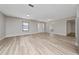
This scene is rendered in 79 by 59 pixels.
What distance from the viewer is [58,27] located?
9711 millimetres

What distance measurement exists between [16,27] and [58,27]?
15.3 ft

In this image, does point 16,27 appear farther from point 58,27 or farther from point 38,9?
point 58,27

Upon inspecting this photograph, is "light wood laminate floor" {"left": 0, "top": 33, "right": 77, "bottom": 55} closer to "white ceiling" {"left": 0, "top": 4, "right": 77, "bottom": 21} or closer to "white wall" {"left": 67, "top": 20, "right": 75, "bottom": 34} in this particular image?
"white ceiling" {"left": 0, "top": 4, "right": 77, "bottom": 21}

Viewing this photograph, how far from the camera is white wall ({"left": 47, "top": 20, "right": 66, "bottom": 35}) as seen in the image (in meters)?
9.07

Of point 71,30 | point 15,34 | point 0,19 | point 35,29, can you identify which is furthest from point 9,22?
point 71,30

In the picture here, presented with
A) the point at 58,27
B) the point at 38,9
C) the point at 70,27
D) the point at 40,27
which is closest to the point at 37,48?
the point at 38,9

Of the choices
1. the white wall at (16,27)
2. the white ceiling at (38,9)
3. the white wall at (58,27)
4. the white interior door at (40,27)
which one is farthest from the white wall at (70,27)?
the white wall at (16,27)

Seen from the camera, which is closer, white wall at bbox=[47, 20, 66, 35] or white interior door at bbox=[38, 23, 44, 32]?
white interior door at bbox=[38, 23, 44, 32]

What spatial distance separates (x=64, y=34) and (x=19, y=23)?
192 inches

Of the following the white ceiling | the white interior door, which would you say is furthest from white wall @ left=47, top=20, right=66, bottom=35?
the white ceiling

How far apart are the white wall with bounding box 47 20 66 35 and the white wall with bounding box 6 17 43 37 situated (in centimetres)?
173

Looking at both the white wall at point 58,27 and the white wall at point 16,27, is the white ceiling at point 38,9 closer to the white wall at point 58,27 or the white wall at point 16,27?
the white wall at point 16,27

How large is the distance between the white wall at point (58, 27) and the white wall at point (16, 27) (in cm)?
173
